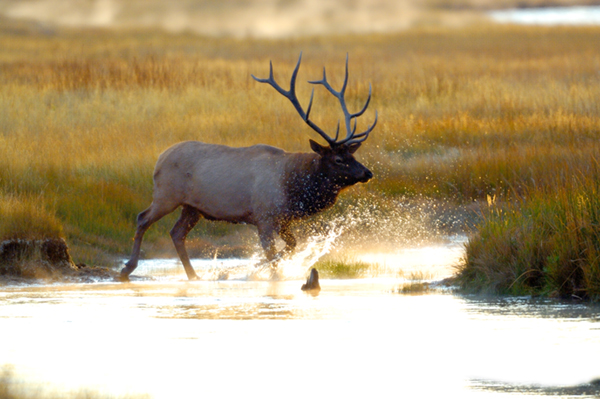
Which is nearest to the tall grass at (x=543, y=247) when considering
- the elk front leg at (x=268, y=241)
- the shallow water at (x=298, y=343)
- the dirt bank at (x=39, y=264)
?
the shallow water at (x=298, y=343)

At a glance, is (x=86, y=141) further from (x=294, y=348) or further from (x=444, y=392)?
(x=444, y=392)

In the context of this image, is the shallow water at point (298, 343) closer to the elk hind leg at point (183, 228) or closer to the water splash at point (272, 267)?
the water splash at point (272, 267)

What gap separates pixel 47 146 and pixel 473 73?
16.8 meters

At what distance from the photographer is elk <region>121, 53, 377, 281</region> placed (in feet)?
41.0

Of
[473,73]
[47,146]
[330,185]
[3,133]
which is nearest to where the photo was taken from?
[330,185]

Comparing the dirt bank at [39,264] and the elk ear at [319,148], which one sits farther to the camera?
the elk ear at [319,148]

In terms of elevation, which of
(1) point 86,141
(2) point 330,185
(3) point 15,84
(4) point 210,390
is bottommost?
(4) point 210,390

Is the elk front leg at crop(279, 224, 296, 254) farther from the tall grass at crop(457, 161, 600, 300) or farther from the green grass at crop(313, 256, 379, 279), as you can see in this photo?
the tall grass at crop(457, 161, 600, 300)

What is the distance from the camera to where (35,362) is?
6.41m

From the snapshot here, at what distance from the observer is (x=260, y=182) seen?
12.6m

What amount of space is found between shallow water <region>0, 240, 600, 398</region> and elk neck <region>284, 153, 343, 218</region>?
2112mm

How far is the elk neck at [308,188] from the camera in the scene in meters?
12.6

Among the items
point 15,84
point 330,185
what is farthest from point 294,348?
point 15,84

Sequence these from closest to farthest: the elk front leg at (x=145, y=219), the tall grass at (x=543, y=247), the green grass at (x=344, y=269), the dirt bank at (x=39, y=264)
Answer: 1. the tall grass at (x=543, y=247)
2. the dirt bank at (x=39, y=264)
3. the green grass at (x=344, y=269)
4. the elk front leg at (x=145, y=219)
